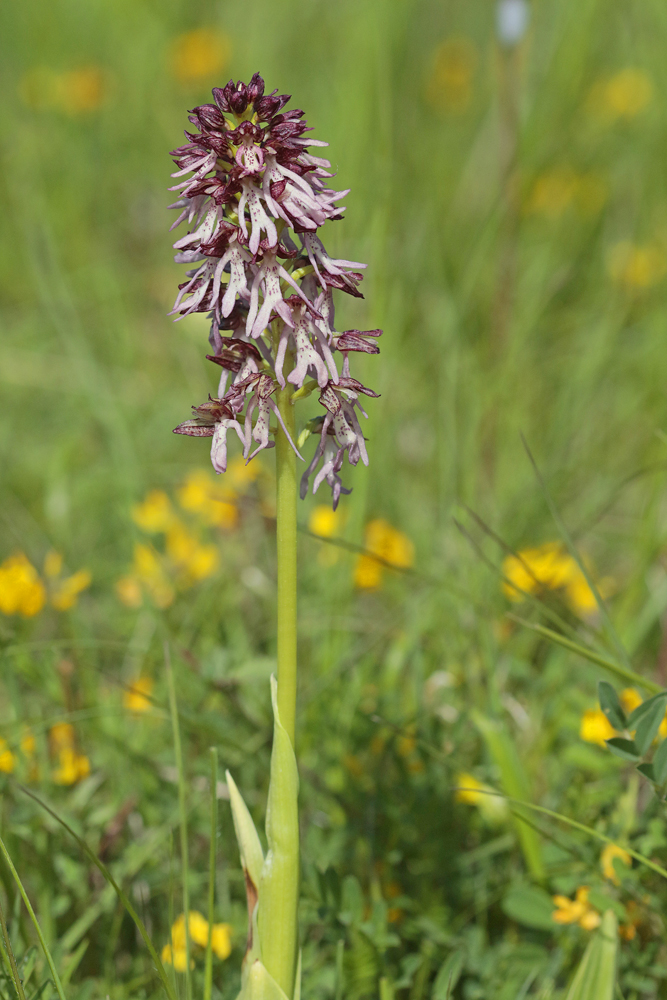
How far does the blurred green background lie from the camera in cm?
203

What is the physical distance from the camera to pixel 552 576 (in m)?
2.59

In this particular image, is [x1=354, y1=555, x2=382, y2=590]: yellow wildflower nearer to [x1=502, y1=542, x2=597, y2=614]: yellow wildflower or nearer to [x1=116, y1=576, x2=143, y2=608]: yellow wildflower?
[x1=502, y1=542, x2=597, y2=614]: yellow wildflower

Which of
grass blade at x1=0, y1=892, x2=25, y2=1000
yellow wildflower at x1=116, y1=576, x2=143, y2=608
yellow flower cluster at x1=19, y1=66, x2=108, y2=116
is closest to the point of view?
grass blade at x1=0, y1=892, x2=25, y2=1000

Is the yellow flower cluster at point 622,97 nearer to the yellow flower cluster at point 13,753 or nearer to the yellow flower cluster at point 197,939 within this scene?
the yellow flower cluster at point 13,753

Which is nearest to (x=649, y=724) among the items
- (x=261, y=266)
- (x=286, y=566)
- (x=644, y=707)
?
(x=644, y=707)

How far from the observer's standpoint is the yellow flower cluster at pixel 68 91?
5.93m

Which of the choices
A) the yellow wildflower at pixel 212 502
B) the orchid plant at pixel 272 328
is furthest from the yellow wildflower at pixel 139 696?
the orchid plant at pixel 272 328

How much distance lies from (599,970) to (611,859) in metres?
0.27

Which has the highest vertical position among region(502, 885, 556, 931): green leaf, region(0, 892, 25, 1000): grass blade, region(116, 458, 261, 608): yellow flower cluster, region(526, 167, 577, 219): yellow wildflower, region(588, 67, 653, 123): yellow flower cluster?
region(588, 67, 653, 123): yellow flower cluster

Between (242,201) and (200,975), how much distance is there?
1.68 meters

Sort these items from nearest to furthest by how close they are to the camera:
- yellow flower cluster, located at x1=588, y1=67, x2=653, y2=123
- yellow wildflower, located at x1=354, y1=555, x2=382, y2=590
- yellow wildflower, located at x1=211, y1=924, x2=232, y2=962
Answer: yellow wildflower, located at x1=211, y1=924, x2=232, y2=962 → yellow wildflower, located at x1=354, y1=555, x2=382, y2=590 → yellow flower cluster, located at x1=588, y1=67, x2=653, y2=123

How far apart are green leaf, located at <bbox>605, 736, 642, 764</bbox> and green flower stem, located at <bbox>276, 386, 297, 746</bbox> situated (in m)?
0.65

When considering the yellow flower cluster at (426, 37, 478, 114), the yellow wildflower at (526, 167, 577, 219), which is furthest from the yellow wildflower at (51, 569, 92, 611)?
the yellow flower cluster at (426, 37, 478, 114)

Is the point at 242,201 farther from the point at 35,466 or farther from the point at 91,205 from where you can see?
the point at 91,205
